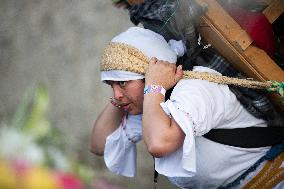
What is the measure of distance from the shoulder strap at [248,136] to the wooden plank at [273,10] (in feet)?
2.31

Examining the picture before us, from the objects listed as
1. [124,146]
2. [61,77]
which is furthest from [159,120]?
[61,77]

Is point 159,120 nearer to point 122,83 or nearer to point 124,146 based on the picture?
point 122,83

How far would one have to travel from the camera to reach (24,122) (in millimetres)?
4648

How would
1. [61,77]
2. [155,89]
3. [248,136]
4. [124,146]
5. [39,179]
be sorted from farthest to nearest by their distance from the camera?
[61,77] < [39,179] < [124,146] < [248,136] < [155,89]

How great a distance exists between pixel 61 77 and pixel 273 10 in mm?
3093

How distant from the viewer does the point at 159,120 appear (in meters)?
2.17

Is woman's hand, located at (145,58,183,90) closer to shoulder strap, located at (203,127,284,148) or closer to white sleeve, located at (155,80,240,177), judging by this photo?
white sleeve, located at (155,80,240,177)

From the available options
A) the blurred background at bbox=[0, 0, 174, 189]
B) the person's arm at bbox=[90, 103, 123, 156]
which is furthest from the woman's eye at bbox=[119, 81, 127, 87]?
the blurred background at bbox=[0, 0, 174, 189]

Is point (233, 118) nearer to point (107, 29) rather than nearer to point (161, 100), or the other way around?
point (161, 100)

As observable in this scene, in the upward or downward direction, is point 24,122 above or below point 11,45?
below

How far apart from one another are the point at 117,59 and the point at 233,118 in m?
0.80

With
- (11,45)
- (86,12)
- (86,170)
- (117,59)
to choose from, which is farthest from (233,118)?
(11,45)

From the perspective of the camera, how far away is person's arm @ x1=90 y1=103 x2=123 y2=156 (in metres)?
3.09

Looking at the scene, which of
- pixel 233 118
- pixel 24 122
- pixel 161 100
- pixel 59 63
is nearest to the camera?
pixel 161 100
